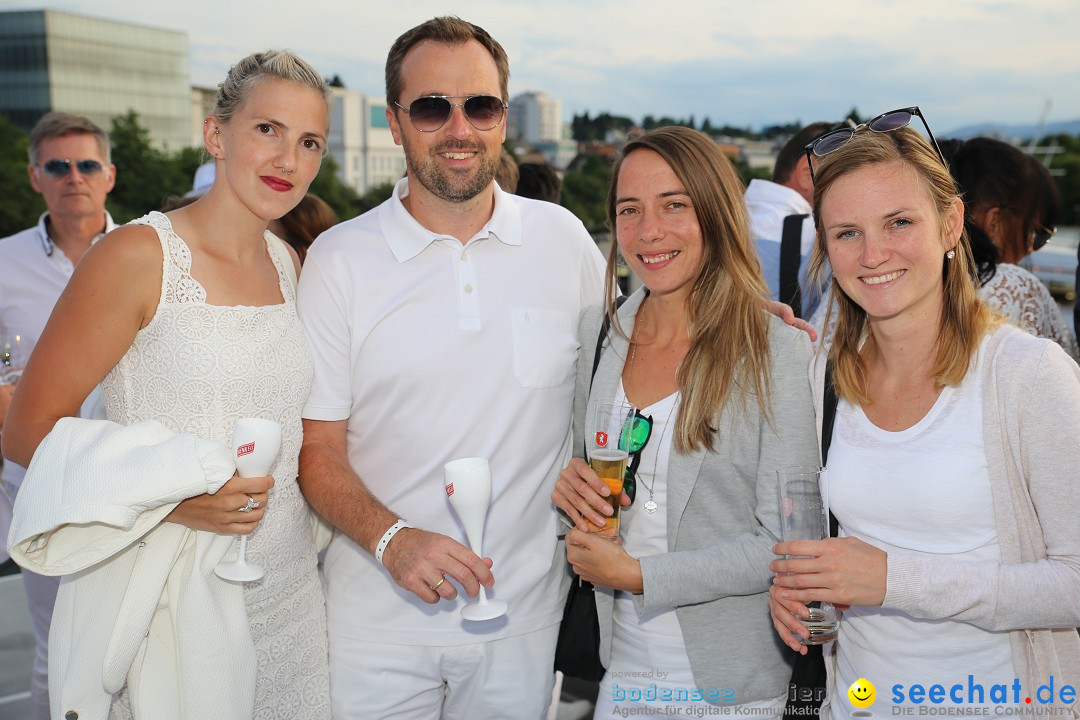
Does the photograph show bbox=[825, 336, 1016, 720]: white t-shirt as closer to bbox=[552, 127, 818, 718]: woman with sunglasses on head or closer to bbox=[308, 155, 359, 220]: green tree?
bbox=[552, 127, 818, 718]: woman with sunglasses on head

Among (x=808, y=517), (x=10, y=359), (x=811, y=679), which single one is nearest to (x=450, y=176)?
(x=808, y=517)

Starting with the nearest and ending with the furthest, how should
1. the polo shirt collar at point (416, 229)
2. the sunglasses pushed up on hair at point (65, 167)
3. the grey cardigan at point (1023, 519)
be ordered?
the grey cardigan at point (1023, 519) < the polo shirt collar at point (416, 229) < the sunglasses pushed up on hair at point (65, 167)

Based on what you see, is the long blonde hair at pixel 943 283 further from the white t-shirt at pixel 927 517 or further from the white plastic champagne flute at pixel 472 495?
the white plastic champagne flute at pixel 472 495

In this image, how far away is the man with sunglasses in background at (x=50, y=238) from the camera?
14.7 ft

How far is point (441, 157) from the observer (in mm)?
3094

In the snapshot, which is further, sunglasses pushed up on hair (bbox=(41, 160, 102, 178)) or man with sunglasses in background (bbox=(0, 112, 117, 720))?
sunglasses pushed up on hair (bbox=(41, 160, 102, 178))

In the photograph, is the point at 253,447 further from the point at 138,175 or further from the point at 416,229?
the point at 138,175

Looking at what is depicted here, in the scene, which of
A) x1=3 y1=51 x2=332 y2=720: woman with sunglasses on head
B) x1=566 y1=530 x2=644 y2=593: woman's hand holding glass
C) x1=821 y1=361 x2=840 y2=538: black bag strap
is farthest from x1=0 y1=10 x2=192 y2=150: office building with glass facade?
x1=821 y1=361 x2=840 y2=538: black bag strap

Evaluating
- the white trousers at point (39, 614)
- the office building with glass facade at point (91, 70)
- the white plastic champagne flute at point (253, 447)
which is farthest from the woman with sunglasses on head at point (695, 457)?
the office building with glass facade at point (91, 70)

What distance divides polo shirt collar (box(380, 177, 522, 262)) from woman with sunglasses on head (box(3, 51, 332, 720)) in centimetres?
33

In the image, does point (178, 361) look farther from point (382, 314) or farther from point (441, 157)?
point (441, 157)

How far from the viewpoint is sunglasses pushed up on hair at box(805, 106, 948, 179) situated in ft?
8.13

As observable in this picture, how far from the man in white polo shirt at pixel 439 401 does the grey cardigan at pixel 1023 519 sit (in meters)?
1.30

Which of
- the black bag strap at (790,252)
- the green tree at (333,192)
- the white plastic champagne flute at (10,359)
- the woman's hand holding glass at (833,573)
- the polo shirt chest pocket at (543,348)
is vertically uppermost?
the green tree at (333,192)
